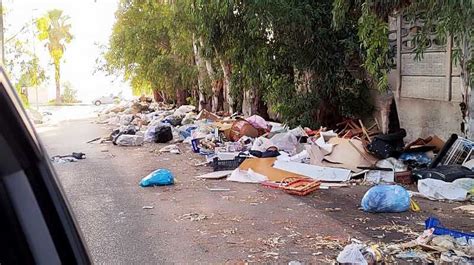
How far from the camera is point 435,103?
9.70 m

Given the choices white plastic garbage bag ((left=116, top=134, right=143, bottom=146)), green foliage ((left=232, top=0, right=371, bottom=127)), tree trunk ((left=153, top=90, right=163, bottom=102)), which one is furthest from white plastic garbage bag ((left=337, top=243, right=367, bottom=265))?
tree trunk ((left=153, top=90, right=163, bottom=102))

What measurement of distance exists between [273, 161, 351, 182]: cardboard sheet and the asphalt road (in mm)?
554

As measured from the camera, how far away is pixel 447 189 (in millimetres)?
7012

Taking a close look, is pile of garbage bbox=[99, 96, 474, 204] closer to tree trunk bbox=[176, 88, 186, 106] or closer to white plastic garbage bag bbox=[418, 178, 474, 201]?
white plastic garbage bag bbox=[418, 178, 474, 201]

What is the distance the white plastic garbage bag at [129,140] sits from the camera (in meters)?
14.0

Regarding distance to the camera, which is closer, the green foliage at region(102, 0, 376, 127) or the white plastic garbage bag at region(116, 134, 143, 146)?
the green foliage at region(102, 0, 376, 127)

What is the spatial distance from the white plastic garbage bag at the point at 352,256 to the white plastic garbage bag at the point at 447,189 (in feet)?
9.44

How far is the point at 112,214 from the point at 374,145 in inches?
178

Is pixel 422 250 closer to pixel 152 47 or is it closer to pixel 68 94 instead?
pixel 152 47

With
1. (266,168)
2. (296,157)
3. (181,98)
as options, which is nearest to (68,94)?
(181,98)

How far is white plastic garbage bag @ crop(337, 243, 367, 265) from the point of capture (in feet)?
14.5

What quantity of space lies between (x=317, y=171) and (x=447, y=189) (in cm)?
213

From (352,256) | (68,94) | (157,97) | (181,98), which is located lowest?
(68,94)

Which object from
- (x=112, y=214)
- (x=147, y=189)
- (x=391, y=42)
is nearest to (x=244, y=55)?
(x=391, y=42)
